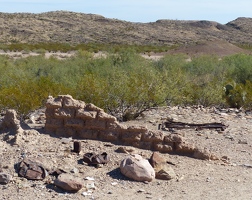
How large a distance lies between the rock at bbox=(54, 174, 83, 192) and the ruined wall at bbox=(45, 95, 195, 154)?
2.25 metres

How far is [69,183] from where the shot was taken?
7.42 metres

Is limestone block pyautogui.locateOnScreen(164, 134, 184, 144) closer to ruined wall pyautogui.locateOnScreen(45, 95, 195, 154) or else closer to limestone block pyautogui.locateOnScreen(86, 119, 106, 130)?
ruined wall pyautogui.locateOnScreen(45, 95, 195, 154)

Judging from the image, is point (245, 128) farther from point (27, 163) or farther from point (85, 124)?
point (27, 163)

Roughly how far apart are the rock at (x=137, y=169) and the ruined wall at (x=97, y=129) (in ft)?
Answer: 4.62

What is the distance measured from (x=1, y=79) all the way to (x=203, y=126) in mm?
8898

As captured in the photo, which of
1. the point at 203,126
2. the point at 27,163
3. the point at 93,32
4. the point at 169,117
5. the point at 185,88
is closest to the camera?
the point at 27,163

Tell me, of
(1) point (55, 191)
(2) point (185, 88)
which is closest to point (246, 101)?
(2) point (185, 88)

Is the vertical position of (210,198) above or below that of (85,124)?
below

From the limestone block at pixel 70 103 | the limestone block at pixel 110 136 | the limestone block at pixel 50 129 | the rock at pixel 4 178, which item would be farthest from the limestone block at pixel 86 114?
the rock at pixel 4 178

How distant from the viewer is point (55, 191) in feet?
24.3

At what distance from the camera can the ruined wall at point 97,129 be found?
31.2 feet

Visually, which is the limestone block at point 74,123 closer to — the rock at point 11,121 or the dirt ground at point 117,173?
the dirt ground at point 117,173

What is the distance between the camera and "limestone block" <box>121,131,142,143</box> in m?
9.57

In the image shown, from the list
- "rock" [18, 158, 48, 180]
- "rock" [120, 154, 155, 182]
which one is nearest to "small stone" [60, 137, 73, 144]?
Answer: "rock" [18, 158, 48, 180]
